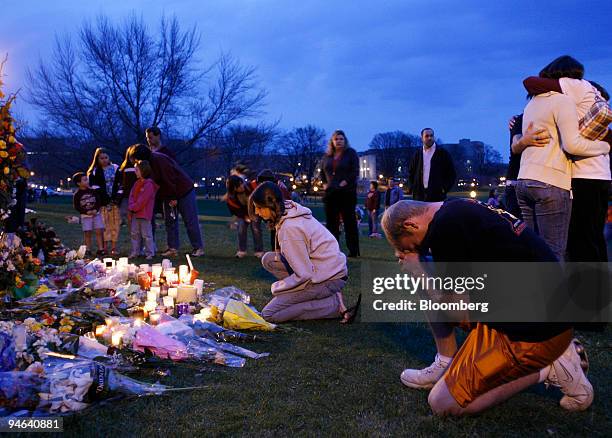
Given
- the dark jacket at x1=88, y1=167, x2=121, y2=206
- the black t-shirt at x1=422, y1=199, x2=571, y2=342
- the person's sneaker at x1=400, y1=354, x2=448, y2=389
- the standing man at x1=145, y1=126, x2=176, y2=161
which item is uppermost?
the standing man at x1=145, y1=126, x2=176, y2=161

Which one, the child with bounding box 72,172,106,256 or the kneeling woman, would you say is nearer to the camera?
the kneeling woman

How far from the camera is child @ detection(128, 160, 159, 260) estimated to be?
9.13 metres

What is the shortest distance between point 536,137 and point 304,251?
2.07 meters

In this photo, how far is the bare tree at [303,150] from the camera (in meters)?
85.1

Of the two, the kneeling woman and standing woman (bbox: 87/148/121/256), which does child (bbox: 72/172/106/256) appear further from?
the kneeling woman

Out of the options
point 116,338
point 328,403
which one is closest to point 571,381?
point 328,403

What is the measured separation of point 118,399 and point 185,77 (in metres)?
22.0

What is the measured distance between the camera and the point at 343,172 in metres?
9.45

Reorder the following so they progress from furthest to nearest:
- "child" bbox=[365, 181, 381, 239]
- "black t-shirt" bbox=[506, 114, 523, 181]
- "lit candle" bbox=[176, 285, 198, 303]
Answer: "child" bbox=[365, 181, 381, 239] < "lit candle" bbox=[176, 285, 198, 303] < "black t-shirt" bbox=[506, 114, 523, 181]

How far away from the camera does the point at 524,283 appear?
115 inches

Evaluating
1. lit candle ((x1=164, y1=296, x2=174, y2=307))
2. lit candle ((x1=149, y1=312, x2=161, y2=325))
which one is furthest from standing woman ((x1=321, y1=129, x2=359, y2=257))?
lit candle ((x1=149, y1=312, x2=161, y2=325))

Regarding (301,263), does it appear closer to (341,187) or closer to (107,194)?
(341,187)

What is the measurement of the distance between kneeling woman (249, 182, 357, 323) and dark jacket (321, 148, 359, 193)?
4.28 metres

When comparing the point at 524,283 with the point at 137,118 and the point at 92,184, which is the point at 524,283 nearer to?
the point at 92,184
